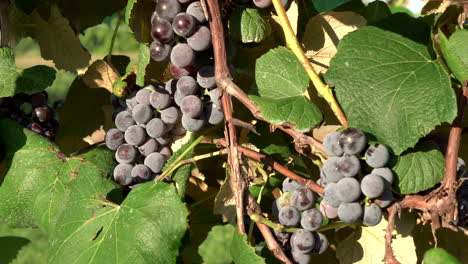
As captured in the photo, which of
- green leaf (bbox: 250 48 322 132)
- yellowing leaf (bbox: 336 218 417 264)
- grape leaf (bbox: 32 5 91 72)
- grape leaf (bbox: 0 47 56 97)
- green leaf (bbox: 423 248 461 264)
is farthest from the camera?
grape leaf (bbox: 32 5 91 72)

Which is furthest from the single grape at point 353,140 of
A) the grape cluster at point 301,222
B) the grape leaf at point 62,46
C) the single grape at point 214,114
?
the grape leaf at point 62,46

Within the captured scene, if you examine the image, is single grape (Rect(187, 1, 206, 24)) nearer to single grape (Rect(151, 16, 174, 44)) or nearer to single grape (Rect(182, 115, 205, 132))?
Result: single grape (Rect(151, 16, 174, 44))

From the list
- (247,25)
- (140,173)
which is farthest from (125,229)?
(247,25)

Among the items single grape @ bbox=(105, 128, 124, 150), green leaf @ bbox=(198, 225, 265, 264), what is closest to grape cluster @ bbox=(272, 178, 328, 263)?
single grape @ bbox=(105, 128, 124, 150)

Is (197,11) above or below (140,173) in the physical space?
above

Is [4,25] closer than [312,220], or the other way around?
[312,220]

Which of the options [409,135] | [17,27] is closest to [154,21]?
[409,135]

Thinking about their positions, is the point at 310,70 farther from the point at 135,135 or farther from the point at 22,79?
the point at 22,79
